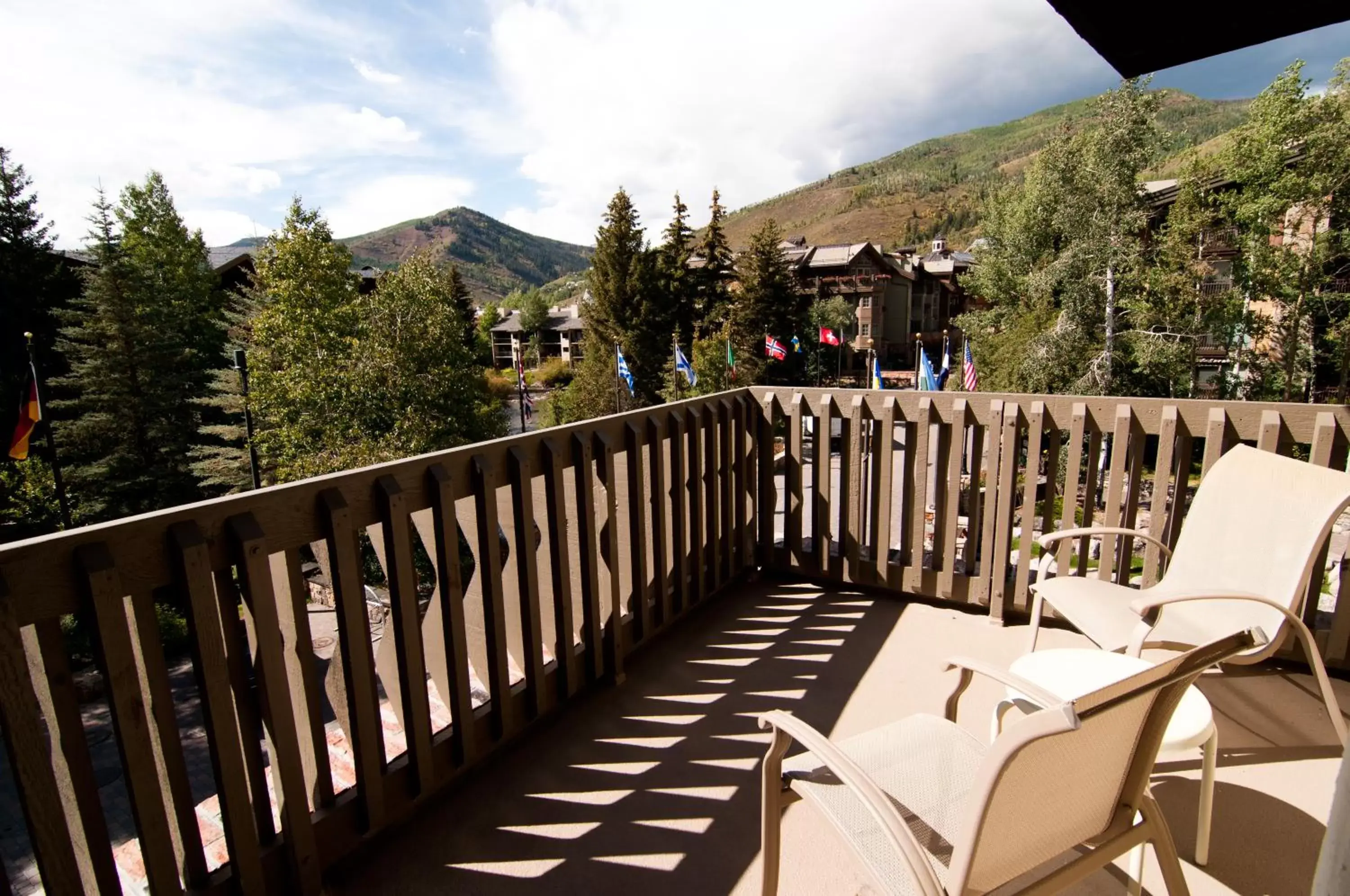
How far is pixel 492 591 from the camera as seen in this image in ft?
6.52

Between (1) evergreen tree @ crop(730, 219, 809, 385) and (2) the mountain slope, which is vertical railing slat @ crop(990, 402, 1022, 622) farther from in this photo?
(2) the mountain slope

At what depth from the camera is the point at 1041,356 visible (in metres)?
18.1

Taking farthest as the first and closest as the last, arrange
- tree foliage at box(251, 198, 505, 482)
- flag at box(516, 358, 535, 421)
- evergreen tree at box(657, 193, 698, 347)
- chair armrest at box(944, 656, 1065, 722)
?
evergreen tree at box(657, 193, 698, 347) → flag at box(516, 358, 535, 421) → tree foliage at box(251, 198, 505, 482) → chair armrest at box(944, 656, 1065, 722)

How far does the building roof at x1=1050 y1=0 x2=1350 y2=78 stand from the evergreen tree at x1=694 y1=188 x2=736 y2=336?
3227cm

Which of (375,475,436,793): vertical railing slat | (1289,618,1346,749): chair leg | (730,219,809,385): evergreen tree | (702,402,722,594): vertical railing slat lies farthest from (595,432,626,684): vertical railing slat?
(730,219,809,385): evergreen tree

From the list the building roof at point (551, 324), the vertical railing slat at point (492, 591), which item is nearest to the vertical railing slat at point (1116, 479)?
the vertical railing slat at point (492, 591)

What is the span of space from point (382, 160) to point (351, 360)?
49.8 feet

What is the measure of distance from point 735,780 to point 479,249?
178 m

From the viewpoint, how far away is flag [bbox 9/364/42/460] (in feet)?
43.1

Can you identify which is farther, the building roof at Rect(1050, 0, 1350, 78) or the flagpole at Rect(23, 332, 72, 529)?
the flagpole at Rect(23, 332, 72, 529)

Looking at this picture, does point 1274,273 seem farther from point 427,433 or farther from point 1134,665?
point 427,433

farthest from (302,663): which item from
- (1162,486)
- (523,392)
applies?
(523,392)

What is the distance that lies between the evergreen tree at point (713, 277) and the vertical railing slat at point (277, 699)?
107 ft

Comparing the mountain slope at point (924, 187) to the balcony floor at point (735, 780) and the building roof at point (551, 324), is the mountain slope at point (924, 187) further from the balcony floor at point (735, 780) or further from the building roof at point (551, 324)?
the balcony floor at point (735, 780)
